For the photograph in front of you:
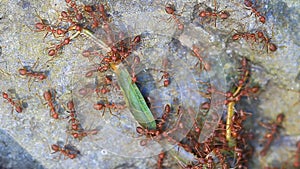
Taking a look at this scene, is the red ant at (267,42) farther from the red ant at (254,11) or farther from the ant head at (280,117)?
the ant head at (280,117)

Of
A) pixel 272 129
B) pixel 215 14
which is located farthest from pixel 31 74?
pixel 272 129

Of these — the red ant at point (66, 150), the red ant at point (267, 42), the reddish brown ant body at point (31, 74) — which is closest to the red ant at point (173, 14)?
the red ant at point (267, 42)

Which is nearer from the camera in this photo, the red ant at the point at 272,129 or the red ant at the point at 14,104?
the red ant at the point at 14,104

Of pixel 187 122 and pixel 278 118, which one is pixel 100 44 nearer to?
pixel 187 122

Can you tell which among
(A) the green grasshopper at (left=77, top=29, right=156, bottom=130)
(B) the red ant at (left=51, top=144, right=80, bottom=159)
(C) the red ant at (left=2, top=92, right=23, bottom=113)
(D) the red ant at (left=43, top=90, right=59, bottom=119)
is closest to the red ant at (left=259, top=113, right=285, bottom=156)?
(A) the green grasshopper at (left=77, top=29, right=156, bottom=130)

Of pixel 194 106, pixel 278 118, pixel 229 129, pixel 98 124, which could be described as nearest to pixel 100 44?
pixel 98 124

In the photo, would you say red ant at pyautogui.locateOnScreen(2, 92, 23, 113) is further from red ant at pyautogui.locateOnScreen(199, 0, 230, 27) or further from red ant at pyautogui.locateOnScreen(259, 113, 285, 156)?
red ant at pyautogui.locateOnScreen(259, 113, 285, 156)

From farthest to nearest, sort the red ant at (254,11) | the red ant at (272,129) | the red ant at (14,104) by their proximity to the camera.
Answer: the red ant at (272,129)
the red ant at (14,104)
the red ant at (254,11)

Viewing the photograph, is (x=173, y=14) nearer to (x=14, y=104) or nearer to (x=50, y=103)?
(x=50, y=103)
